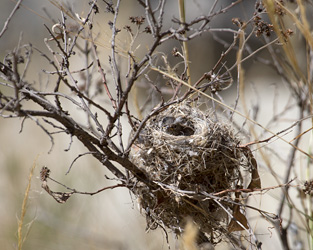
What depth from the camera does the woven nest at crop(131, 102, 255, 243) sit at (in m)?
2.41

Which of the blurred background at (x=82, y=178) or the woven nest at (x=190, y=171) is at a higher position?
the blurred background at (x=82, y=178)

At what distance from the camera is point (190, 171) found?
7.87 ft

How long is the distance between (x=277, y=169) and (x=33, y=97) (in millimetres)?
5344

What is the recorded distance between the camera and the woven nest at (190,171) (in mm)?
2412

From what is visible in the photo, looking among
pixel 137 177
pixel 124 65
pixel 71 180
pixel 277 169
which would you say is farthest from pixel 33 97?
pixel 277 169

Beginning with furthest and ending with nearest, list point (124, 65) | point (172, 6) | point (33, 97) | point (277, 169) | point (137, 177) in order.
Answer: point (172, 6) < point (277, 169) < point (124, 65) < point (137, 177) < point (33, 97)

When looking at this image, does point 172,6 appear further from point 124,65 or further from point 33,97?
point 33,97

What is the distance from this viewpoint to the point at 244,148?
8.25ft

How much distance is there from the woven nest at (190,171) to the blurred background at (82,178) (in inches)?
47.3

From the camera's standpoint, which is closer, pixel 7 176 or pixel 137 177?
pixel 137 177

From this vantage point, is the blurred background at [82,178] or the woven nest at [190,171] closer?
the woven nest at [190,171]

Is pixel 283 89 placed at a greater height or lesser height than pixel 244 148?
greater

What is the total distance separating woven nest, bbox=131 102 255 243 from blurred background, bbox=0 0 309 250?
3.94 feet

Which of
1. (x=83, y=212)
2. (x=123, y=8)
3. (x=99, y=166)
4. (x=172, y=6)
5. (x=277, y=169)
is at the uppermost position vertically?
(x=172, y=6)
